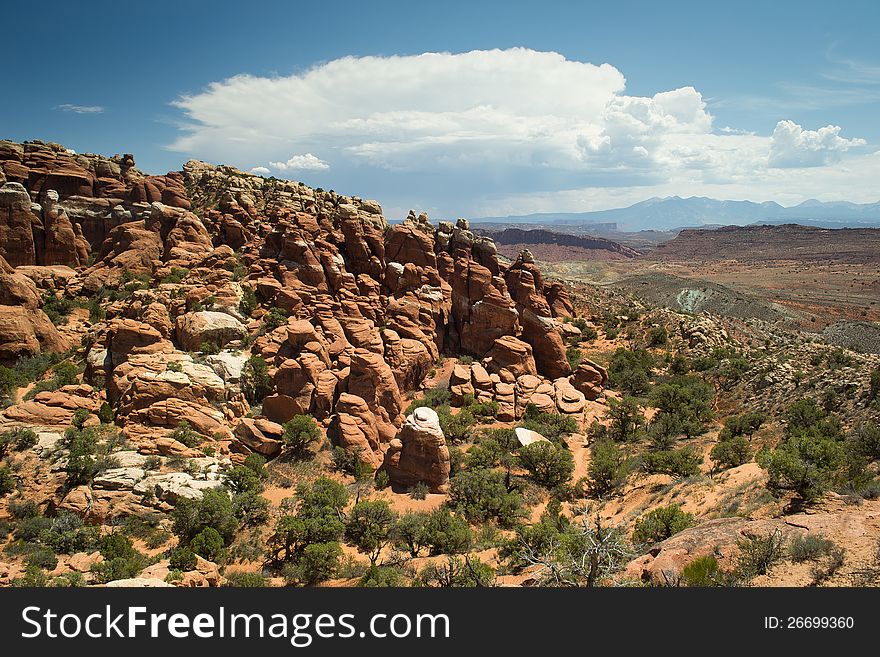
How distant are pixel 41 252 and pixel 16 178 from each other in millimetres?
9193

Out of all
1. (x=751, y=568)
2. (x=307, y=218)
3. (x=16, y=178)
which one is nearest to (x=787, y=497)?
(x=751, y=568)

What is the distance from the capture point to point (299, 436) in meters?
25.1

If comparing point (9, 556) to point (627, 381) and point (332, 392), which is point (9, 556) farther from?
point (627, 381)

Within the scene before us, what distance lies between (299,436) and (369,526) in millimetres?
8588

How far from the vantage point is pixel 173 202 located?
49.1 metres

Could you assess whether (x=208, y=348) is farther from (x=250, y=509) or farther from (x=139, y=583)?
(x=139, y=583)

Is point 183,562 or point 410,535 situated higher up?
point 183,562

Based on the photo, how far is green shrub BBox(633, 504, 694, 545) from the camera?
49.7 ft

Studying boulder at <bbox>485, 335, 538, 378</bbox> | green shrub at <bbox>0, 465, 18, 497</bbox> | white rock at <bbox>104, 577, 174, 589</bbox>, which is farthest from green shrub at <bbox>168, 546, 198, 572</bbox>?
boulder at <bbox>485, 335, 538, 378</bbox>

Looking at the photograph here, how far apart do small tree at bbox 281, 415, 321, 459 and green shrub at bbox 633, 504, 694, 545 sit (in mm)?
17707

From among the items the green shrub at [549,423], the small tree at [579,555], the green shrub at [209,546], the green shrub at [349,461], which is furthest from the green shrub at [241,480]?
the green shrub at [549,423]

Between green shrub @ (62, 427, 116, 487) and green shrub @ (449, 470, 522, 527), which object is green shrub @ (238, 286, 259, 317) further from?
green shrub @ (449, 470, 522, 527)

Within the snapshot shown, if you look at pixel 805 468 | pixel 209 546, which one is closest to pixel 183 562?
pixel 209 546

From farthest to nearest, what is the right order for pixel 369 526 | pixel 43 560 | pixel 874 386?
pixel 874 386
pixel 369 526
pixel 43 560
